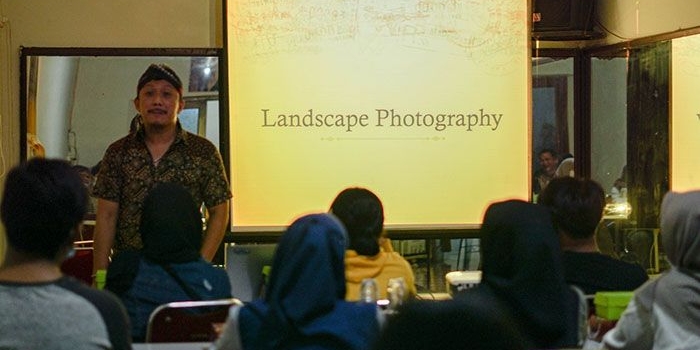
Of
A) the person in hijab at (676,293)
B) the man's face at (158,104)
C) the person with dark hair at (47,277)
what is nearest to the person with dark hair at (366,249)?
the man's face at (158,104)

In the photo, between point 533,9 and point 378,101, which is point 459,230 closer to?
point 378,101

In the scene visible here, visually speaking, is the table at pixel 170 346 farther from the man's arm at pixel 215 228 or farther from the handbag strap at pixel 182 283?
the man's arm at pixel 215 228

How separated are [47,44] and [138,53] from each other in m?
0.53

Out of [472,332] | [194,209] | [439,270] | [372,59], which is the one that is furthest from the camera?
[439,270]

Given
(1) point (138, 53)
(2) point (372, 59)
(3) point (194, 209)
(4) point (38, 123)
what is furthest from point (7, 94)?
(3) point (194, 209)

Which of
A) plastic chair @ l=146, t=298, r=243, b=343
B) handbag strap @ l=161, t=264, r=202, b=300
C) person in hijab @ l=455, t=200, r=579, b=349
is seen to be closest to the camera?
person in hijab @ l=455, t=200, r=579, b=349

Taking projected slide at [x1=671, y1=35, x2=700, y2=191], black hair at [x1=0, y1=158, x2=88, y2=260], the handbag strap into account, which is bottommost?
the handbag strap

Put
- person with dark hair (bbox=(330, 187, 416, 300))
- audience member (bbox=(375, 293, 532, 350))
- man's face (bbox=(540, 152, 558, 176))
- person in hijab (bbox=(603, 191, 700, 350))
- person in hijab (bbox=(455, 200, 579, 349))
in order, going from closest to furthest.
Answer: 1. audience member (bbox=(375, 293, 532, 350))
2. person in hijab (bbox=(603, 191, 700, 350))
3. person in hijab (bbox=(455, 200, 579, 349))
4. person with dark hair (bbox=(330, 187, 416, 300))
5. man's face (bbox=(540, 152, 558, 176))

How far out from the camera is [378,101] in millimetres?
5988

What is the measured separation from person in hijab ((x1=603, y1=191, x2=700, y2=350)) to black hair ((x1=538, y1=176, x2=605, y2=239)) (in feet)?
3.29

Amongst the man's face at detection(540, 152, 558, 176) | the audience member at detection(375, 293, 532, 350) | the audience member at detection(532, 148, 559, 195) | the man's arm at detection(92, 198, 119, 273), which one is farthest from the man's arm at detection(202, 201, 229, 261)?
the audience member at detection(375, 293, 532, 350)

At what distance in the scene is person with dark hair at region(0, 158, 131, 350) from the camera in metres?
2.28

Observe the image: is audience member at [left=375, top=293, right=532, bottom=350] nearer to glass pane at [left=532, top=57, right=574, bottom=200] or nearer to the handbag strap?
the handbag strap

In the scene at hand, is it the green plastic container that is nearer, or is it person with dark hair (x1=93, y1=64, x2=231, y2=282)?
the green plastic container
